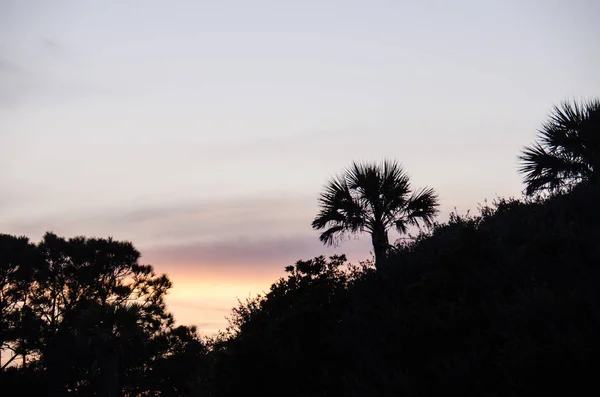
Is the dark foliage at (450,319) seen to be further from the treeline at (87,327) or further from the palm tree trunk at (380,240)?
the treeline at (87,327)

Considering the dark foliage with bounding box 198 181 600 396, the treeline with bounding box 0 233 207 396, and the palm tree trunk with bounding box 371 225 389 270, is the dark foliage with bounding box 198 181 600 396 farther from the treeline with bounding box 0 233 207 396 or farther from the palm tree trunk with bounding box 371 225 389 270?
the treeline with bounding box 0 233 207 396

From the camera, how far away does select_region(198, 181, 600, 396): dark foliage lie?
31.1ft

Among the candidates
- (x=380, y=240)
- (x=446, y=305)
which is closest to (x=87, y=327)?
(x=380, y=240)

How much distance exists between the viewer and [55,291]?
142 feet

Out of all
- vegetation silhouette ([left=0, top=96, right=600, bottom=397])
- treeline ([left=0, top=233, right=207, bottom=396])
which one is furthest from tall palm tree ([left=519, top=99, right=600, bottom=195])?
treeline ([left=0, top=233, right=207, bottom=396])

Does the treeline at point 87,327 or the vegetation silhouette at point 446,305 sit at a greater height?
the treeline at point 87,327

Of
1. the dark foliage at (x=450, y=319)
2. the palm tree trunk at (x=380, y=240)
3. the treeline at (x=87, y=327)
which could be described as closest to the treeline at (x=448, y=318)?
the dark foliage at (x=450, y=319)

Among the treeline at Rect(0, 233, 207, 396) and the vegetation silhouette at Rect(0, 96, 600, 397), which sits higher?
the treeline at Rect(0, 233, 207, 396)

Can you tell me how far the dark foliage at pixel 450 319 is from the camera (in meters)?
9.48

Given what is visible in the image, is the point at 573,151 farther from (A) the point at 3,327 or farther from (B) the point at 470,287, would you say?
(A) the point at 3,327

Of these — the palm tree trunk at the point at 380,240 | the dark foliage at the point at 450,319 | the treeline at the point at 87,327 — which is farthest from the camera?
the treeline at the point at 87,327

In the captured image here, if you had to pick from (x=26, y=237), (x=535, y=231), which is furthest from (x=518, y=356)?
(x=26, y=237)

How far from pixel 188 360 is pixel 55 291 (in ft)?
39.9

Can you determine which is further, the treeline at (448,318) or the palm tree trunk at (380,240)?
the palm tree trunk at (380,240)
